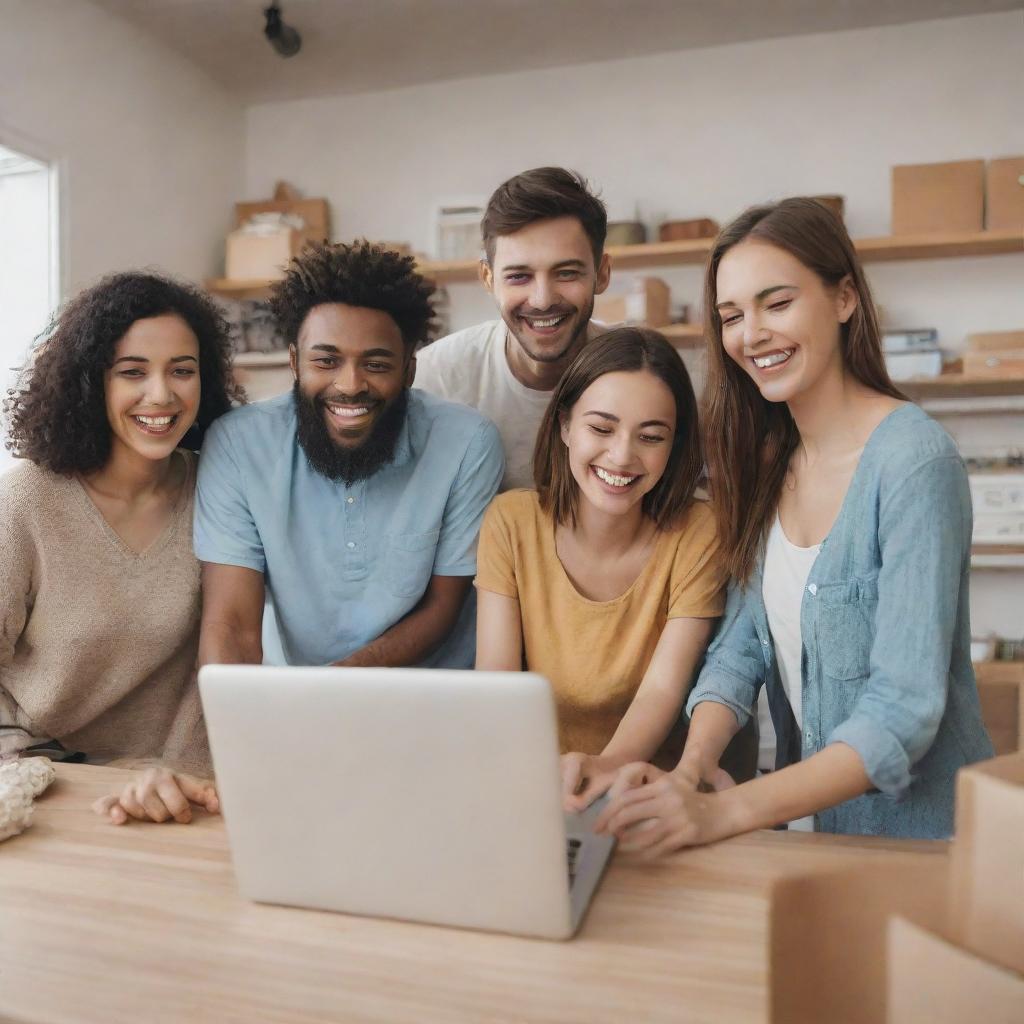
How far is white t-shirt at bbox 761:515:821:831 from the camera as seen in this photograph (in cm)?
144

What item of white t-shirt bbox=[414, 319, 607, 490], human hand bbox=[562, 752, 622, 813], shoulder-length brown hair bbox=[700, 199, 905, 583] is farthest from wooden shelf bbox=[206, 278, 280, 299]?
human hand bbox=[562, 752, 622, 813]

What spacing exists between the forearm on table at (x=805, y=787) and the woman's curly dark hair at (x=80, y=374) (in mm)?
1229

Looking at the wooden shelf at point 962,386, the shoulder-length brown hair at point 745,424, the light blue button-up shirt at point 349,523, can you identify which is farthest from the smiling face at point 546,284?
the wooden shelf at point 962,386

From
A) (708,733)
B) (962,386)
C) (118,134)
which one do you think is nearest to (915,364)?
(962,386)

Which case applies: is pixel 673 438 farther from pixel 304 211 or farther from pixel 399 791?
pixel 304 211

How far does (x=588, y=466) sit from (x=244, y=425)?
2.24 ft

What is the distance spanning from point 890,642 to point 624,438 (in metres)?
0.58

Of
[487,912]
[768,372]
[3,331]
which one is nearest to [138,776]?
[487,912]

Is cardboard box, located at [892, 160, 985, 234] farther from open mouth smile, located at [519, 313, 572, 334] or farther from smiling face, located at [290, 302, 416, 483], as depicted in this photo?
smiling face, located at [290, 302, 416, 483]

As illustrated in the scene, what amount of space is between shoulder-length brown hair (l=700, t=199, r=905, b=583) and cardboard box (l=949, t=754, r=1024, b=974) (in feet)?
3.55

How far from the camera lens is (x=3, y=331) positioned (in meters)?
3.55

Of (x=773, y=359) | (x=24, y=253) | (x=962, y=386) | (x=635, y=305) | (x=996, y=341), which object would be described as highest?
(x=24, y=253)

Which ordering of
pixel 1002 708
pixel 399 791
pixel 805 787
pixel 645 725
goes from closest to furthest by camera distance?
pixel 399 791
pixel 805 787
pixel 645 725
pixel 1002 708

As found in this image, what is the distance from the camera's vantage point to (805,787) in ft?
3.70
